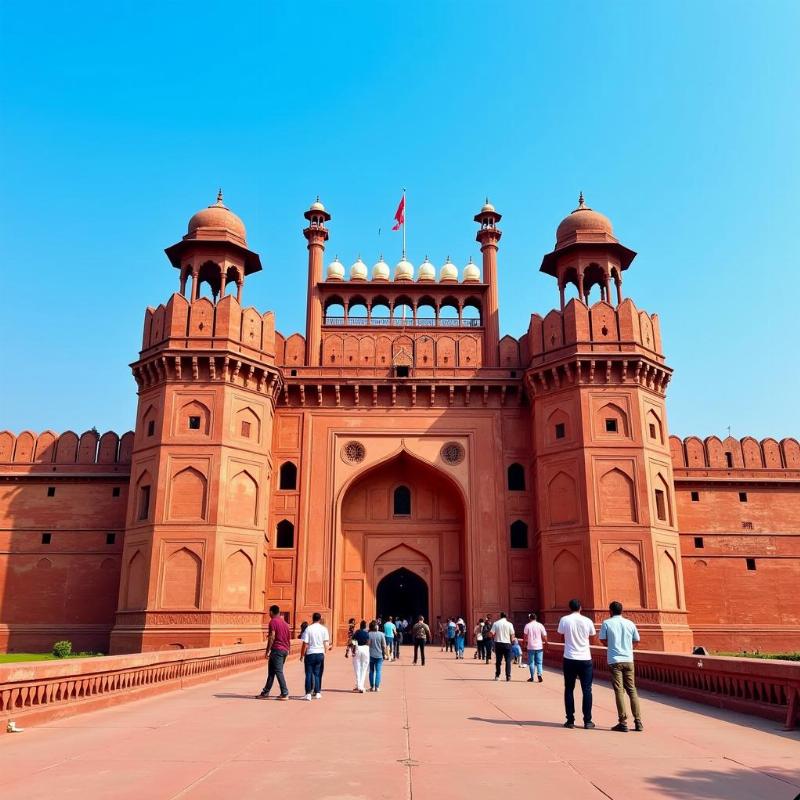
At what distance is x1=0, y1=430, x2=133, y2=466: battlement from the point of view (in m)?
24.6

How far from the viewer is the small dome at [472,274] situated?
88.4 feet

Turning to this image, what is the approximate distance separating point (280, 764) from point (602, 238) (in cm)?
2202

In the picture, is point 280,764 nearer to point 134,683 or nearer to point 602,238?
point 134,683

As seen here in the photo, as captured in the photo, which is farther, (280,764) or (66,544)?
(66,544)

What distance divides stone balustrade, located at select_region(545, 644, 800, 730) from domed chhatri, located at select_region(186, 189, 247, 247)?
704 inches

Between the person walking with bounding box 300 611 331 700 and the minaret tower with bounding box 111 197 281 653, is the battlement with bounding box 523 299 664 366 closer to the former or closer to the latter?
the minaret tower with bounding box 111 197 281 653

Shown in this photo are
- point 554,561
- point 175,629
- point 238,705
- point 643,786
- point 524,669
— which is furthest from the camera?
point 554,561

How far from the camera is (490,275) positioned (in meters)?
26.8

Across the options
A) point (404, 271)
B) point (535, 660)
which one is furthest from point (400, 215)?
point (535, 660)

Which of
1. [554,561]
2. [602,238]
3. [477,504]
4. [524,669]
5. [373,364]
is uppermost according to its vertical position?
[602,238]

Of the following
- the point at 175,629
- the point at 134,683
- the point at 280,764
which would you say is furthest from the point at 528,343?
the point at 280,764

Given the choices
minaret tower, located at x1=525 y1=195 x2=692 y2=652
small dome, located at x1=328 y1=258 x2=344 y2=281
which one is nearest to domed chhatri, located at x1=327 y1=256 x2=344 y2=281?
small dome, located at x1=328 y1=258 x2=344 y2=281

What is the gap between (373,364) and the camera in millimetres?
25062

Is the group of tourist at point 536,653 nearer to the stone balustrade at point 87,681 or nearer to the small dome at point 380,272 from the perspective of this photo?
the stone balustrade at point 87,681
